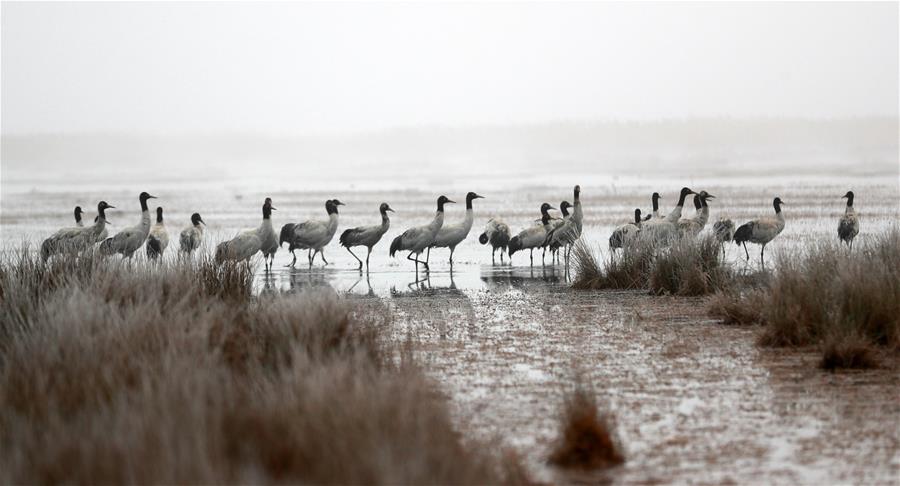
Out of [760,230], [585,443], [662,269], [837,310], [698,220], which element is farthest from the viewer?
[698,220]

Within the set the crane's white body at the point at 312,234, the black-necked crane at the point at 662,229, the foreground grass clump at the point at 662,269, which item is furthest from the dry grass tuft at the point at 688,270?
the crane's white body at the point at 312,234

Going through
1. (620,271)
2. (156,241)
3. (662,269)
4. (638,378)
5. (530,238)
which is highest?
(156,241)

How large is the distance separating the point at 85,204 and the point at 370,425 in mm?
54693

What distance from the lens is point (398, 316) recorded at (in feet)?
51.0

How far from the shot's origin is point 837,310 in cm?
1182

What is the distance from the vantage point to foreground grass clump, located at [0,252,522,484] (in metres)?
6.40

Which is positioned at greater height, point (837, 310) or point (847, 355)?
point (837, 310)

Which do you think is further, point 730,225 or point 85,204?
point 85,204

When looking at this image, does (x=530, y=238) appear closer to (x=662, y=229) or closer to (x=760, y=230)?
(x=662, y=229)

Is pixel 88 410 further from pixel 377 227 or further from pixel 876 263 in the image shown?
pixel 377 227

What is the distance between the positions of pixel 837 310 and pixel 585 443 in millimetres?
5140

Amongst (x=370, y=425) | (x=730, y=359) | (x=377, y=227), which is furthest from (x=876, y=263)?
(x=377, y=227)

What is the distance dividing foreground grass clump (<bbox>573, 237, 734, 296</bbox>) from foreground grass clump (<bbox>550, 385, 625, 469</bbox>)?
8.45 metres

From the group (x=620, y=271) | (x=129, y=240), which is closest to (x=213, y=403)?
(x=620, y=271)
